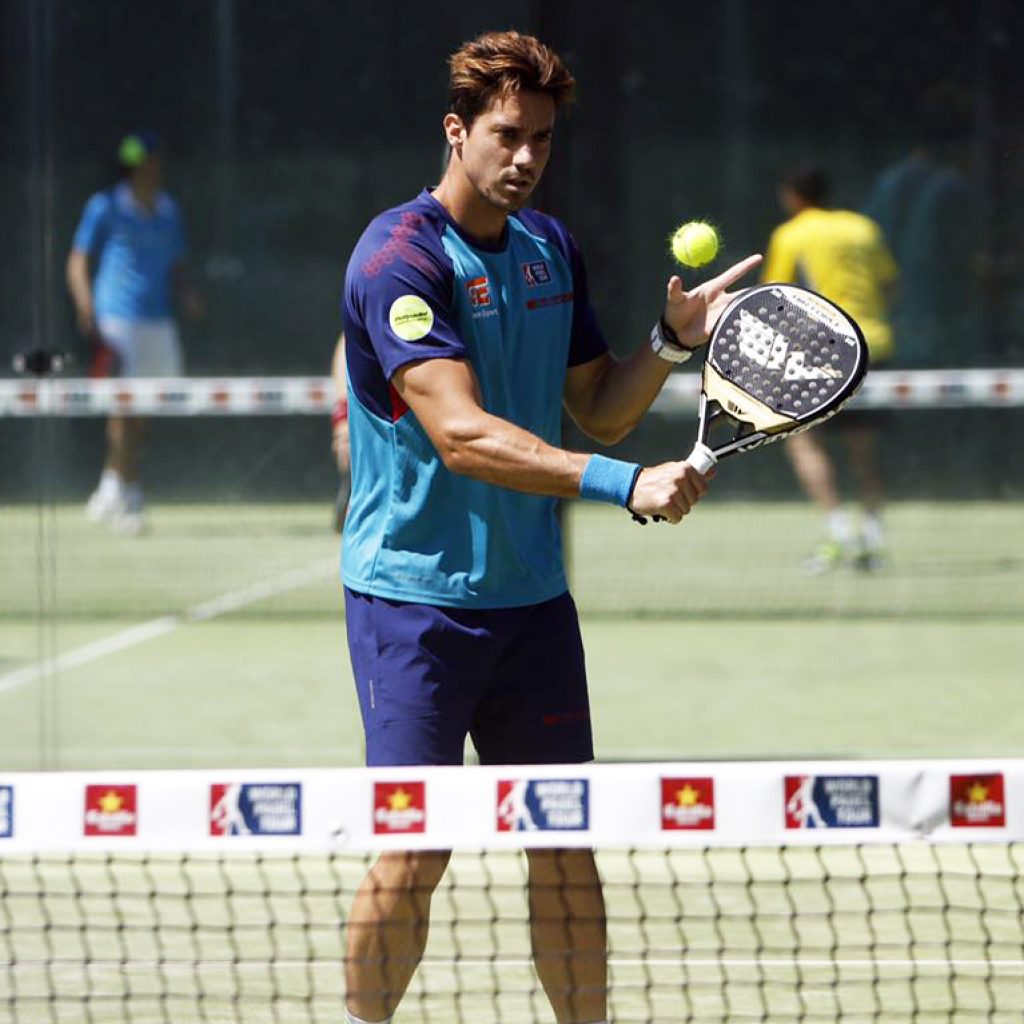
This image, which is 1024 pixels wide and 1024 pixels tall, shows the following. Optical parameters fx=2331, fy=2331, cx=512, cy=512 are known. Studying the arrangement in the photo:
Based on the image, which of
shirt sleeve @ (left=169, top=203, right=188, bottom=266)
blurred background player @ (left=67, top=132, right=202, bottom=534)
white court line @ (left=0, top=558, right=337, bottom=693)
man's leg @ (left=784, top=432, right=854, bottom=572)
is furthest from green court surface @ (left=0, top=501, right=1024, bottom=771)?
shirt sleeve @ (left=169, top=203, right=188, bottom=266)

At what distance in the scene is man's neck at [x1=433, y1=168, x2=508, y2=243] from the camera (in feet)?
13.2

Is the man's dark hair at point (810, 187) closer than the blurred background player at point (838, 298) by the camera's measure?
No

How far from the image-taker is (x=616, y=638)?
9.39m

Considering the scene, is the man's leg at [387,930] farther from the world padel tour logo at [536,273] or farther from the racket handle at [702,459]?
the world padel tour logo at [536,273]

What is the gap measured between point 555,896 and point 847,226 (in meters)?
7.50

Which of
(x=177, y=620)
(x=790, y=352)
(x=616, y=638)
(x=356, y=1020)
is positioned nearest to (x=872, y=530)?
(x=616, y=638)

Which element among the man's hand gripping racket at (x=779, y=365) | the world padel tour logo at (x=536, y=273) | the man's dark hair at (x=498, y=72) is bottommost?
the man's hand gripping racket at (x=779, y=365)

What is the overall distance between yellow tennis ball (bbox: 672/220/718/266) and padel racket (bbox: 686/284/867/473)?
23cm

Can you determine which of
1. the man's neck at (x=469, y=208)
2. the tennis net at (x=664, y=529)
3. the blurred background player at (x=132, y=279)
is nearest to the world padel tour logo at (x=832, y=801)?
the man's neck at (x=469, y=208)

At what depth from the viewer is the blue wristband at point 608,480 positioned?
371 cm

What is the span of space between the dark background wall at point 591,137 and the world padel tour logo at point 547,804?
23.7 ft

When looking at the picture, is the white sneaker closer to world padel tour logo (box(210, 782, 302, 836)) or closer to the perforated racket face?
the perforated racket face

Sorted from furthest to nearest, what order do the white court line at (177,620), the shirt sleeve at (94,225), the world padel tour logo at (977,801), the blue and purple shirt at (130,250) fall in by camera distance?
the blue and purple shirt at (130,250)
the shirt sleeve at (94,225)
the white court line at (177,620)
the world padel tour logo at (977,801)

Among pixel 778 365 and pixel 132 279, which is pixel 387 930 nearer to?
pixel 778 365
